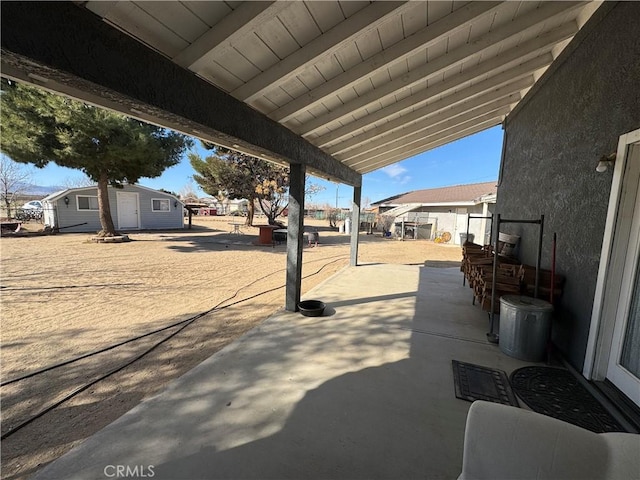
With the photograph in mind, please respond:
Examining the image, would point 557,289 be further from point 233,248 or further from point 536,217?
point 233,248

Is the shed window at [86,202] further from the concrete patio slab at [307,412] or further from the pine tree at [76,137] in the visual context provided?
the concrete patio slab at [307,412]

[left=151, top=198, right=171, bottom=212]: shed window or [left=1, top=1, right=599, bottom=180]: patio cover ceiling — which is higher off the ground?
[left=1, top=1, right=599, bottom=180]: patio cover ceiling

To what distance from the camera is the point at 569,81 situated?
11.2 ft

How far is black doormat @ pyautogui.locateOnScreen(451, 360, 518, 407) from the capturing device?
95.1 inches

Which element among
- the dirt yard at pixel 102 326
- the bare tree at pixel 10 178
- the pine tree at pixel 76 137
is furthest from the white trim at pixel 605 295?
the bare tree at pixel 10 178

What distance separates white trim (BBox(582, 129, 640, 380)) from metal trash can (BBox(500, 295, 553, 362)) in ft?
1.25

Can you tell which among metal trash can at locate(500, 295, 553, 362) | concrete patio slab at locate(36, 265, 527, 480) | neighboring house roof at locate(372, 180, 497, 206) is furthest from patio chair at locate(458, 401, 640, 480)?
neighboring house roof at locate(372, 180, 497, 206)

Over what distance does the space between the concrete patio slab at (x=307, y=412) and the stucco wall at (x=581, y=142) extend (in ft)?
3.42

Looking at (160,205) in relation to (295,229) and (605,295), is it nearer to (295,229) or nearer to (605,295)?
(295,229)

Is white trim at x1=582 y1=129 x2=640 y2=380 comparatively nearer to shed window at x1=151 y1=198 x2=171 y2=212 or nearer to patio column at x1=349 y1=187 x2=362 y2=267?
patio column at x1=349 y1=187 x2=362 y2=267

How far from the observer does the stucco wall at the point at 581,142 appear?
2459 millimetres

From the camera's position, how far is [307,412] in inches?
85.7

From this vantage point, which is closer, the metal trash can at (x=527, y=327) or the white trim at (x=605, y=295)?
the white trim at (x=605, y=295)

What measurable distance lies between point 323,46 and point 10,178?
2864 cm
